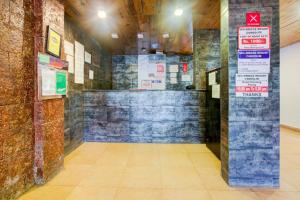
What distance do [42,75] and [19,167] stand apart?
3.59 feet

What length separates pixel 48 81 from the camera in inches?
104

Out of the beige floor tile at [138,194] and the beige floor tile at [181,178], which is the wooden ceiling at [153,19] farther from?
the beige floor tile at [138,194]

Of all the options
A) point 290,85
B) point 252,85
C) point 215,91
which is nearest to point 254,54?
point 252,85

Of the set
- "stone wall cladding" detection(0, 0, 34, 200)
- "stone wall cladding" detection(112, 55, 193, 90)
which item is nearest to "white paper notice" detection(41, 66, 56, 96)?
"stone wall cladding" detection(0, 0, 34, 200)

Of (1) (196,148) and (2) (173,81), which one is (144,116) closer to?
(1) (196,148)

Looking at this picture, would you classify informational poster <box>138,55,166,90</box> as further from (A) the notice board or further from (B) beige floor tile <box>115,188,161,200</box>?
(B) beige floor tile <box>115,188,161,200</box>

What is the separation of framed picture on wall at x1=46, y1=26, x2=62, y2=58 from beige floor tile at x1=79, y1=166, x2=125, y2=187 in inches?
69.2

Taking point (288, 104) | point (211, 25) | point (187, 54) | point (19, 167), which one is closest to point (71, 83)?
point (19, 167)

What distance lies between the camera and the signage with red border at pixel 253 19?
2.45 m

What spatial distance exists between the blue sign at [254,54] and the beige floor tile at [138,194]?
6.27 ft

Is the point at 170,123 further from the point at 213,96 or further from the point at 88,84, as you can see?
the point at 88,84

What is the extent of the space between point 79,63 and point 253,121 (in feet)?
11.6

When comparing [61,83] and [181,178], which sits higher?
[61,83]

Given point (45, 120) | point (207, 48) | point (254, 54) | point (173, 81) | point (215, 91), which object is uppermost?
point (207, 48)
